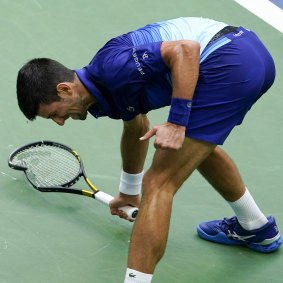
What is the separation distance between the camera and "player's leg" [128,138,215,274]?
3.95 m

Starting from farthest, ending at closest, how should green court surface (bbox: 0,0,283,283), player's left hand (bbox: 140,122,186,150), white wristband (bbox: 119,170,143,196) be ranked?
white wristband (bbox: 119,170,143,196)
green court surface (bbox: 0,0,283,283)
player's left hand (bbox: 140,122,186,150)

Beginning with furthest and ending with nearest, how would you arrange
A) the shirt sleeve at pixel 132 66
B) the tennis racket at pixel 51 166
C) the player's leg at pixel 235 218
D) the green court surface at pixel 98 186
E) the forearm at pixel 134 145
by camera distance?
the tennis racket at pixel 51 166 < the forearm at pixel 134 145 < the player's leg at pixel 235 218 < the green court surface at pixel 98 186 < the shirt sleeve at pixel 132 66

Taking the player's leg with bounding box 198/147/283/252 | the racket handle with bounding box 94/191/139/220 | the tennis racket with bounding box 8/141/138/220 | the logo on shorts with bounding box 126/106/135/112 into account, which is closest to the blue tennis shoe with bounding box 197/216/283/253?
the player's leg with bounding box 198/147/283/252

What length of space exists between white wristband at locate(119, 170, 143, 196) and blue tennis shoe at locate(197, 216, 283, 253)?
1.36 feet

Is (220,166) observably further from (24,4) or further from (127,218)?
(24,4)

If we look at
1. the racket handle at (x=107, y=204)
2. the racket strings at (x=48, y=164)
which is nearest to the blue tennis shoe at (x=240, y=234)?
the racket handle at (x=107, y=204)

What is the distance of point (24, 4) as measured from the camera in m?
7.14

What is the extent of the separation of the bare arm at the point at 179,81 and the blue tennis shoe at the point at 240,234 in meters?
1.03

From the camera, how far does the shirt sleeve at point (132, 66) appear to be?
4.02 meters

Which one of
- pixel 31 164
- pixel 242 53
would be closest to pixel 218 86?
pixel 242 53

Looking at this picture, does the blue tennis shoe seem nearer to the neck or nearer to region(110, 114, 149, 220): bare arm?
region(110, 114, 149, 220): bare arm

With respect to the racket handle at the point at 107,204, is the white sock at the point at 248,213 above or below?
above

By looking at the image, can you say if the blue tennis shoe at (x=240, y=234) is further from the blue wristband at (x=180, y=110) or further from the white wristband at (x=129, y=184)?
the blue wristband at (x=180, y=110)

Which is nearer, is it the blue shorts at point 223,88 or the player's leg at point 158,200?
the player's leg at point 158,200
